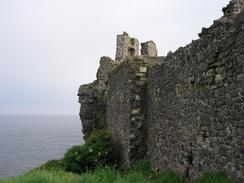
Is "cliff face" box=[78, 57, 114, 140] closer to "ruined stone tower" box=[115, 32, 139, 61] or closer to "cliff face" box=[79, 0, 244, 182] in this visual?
"ruined stone tower" box=[115, 32, 139, 61]

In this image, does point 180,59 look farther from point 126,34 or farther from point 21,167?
point 21,167

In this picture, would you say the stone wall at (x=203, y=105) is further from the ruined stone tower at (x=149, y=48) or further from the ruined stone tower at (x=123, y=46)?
the ruined stone tower at (x=123, y=46)

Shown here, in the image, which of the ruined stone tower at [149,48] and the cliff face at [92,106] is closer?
the ruined stone tower at [149,48]

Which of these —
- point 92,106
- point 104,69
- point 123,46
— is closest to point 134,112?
point 92,106

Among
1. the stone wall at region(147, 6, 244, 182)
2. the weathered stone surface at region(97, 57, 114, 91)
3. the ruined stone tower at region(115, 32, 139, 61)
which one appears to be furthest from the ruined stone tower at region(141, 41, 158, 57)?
the stone wall at region(147, 6, 244, 182)

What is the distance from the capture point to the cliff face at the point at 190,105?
8.72 metres

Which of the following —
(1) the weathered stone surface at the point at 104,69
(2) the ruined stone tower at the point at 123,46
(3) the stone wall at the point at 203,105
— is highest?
(2) the ruined stone tower at the point at 123,46

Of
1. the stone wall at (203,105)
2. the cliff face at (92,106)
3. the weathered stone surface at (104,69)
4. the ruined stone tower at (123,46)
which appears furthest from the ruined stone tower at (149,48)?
the stone wall at (203,105)

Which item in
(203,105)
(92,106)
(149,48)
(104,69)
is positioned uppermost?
(149,48)

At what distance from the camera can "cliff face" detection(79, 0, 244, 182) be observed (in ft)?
28.6

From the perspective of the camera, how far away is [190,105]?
36.7 ft

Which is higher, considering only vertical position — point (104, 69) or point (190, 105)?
point (104, 69)

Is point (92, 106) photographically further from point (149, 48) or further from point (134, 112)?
point (134, 112)

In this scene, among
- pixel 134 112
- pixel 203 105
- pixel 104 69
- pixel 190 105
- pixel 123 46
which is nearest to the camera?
pixel 203 105
